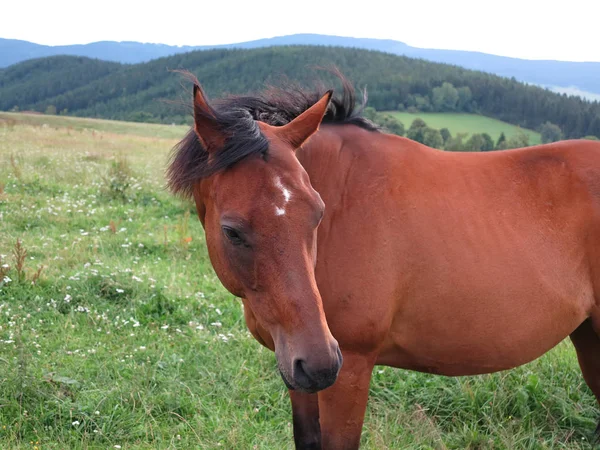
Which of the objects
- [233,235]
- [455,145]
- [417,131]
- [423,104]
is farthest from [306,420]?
[423,104]

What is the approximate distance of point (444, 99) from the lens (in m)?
63.7

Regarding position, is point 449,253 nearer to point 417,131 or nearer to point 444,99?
point 417,131

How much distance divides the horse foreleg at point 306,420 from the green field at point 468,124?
44.9 metres

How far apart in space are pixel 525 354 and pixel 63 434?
2.99 metres

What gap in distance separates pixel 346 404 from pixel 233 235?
1.15m

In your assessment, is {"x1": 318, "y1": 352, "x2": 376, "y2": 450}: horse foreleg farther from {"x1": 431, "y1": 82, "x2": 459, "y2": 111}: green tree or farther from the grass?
{"x1": 431, "y1": 82, "x2": 459, "y2": 111}: green tree

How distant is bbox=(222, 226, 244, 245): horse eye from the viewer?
207 centimetres

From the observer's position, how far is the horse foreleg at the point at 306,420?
2.96m

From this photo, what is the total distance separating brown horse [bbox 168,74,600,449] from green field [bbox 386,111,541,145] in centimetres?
4419

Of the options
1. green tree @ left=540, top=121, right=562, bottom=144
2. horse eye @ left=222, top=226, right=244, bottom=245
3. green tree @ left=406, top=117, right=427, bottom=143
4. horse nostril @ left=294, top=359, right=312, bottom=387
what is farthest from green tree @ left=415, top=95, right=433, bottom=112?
horse nostril @ left=294, top=359, right=312, bottom=387

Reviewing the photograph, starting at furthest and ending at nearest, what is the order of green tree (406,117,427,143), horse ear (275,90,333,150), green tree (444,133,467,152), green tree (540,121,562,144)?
green tree (540,121,562,144), green tree (406,117,427,143), green tree (444,133,467,152), horse ear (275,90,333,150)

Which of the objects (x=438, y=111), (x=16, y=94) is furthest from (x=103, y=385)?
(x=16, y=94)

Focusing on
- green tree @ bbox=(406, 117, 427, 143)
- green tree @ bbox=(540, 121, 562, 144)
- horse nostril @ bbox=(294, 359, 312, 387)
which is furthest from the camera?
green tree @ bbox=(540, 121, 562, 144)

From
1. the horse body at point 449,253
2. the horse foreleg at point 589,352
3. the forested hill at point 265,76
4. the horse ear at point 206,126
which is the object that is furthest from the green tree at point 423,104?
the horse ear at point 206,126
